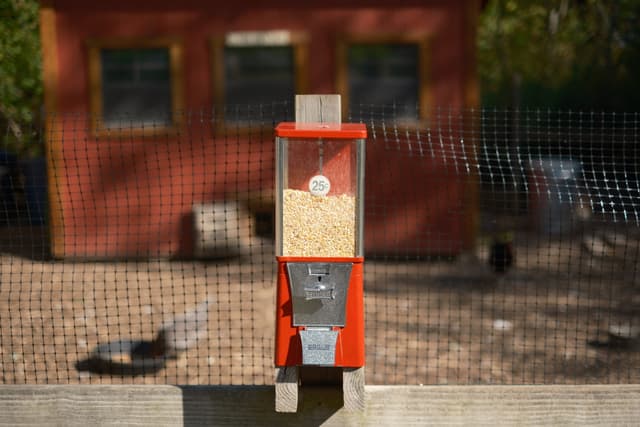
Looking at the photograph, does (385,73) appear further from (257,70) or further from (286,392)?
(286,392)

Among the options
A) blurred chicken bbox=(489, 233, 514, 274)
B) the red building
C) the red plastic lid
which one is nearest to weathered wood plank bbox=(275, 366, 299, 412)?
the red plastic lid

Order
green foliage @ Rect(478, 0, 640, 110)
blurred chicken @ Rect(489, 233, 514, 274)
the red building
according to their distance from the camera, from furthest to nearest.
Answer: green foliage @ Rect(478, 0, 640, 110) < the red building < blurred chicken @ Rect(489, 233, 514, 274)

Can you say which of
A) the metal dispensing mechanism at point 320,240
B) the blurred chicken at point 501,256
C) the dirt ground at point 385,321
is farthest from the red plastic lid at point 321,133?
the blurred chicken at point 501,256

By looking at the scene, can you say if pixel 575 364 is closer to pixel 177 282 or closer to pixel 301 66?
pixel 177 282

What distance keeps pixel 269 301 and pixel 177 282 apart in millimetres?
1253

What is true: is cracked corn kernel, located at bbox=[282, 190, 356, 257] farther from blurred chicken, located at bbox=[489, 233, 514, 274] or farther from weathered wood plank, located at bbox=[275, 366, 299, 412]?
blurred chicken, located at bbox=[489, 233, 514, 274]

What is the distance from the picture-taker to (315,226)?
3762 mm

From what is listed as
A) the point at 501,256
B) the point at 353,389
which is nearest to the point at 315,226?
the point at 353,389

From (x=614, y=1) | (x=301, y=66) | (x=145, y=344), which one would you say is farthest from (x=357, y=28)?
(x=145, y=344)

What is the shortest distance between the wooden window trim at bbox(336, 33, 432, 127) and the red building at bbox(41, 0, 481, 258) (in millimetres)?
13

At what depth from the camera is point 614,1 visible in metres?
12.3

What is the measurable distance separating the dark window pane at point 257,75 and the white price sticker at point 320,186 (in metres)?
6.53

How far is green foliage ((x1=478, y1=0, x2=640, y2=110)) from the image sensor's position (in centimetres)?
1313

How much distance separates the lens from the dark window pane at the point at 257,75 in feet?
33.4
